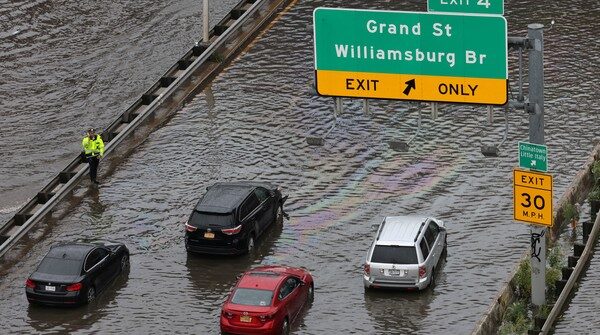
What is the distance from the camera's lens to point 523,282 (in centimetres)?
3644

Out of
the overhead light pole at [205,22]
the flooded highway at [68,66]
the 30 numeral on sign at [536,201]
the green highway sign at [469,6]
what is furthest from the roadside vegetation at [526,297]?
the overhead light pole at [205,22]

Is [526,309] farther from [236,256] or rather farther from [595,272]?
[236,256]

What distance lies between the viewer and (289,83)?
168ft

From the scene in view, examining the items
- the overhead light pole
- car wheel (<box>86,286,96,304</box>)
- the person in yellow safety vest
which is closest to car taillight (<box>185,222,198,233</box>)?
car wheel (<box>86,286,96,304</box>)

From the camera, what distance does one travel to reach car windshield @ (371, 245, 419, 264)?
118 feet

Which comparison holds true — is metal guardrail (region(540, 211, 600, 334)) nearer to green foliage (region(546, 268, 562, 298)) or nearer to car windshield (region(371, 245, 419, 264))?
green foliage (region(546, 268, 562, 298))

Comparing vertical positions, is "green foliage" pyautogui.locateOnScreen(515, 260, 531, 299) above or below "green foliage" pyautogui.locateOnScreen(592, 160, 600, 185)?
below

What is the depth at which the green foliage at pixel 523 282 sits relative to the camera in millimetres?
36438

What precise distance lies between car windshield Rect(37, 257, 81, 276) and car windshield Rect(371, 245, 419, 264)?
7.41 meters

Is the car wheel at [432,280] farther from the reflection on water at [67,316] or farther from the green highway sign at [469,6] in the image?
the reflection on water at [67,316]

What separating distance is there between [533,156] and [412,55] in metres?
4.29

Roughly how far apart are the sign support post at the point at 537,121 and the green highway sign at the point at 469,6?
3.75 meters

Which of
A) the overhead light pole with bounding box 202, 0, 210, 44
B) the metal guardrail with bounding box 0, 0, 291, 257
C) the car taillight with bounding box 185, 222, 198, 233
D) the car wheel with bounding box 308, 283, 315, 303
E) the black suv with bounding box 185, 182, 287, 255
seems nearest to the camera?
the car wheel with bounding box 308, 283, 315, 303

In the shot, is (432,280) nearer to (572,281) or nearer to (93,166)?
(572,281)
